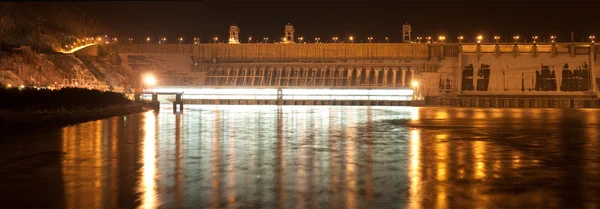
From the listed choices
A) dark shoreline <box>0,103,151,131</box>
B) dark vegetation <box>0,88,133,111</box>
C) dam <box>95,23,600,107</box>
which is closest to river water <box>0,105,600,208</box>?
dark shoreline <box>0,103,151,131</box>

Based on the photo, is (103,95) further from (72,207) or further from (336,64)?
(336,64)

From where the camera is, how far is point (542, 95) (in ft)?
242

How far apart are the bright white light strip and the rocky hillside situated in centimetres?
945

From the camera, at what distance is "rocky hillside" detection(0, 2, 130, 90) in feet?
197

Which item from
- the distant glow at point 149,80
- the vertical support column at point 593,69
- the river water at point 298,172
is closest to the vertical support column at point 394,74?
the vertical support column at point 593,69

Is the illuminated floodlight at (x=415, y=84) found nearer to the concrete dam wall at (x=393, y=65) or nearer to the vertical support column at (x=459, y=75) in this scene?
the concrete dam wall at (x=393, y=65)

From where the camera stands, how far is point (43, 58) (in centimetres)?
6512

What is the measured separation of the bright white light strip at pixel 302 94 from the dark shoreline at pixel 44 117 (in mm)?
39941

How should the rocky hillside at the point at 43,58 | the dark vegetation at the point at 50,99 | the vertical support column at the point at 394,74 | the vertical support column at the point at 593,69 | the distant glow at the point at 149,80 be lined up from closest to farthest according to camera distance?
the dark vegetation at the point at 50,99 → the rocky hillside at the point at 43,58 → the vertical support column at the point at 593,69 → the vertical support column at the point at 394,74 → the distant glow at the point at 149,80

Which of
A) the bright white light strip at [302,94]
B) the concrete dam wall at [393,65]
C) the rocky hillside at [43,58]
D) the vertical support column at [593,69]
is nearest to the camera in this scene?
the rocky hillside at [43,58]

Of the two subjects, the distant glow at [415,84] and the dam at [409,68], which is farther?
the distant glow at [415,84]

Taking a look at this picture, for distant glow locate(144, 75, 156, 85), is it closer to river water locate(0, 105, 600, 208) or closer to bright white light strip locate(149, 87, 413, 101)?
bright white light strip locate(149, 87, 413, 101)

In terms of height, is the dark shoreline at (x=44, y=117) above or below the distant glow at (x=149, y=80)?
below

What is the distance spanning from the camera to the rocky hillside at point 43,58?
197 feet
